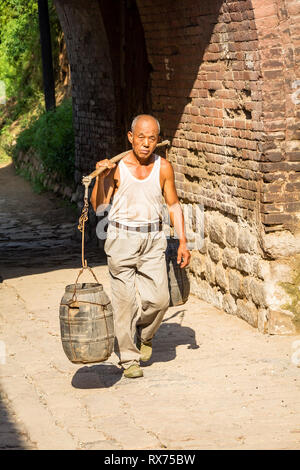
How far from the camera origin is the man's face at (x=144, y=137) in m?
6.29

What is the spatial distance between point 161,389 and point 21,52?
62.8 ft

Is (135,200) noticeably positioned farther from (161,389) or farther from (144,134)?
(161,389)

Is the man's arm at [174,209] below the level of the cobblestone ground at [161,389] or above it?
above

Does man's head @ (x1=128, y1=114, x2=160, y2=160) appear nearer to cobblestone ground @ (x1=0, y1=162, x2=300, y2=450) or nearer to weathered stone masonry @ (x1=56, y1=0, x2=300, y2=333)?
weathered stone masonry @ (x1=56, y1=0, x2=300, y2=333)

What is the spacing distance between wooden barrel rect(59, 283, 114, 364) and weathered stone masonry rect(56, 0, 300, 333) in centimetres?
207

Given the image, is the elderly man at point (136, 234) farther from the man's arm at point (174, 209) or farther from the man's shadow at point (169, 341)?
the man's shadow at point (169, 341)

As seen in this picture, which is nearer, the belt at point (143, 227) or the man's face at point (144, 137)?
the man's face at point (144, 137)

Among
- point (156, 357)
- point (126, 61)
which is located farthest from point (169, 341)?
point (126, 61)

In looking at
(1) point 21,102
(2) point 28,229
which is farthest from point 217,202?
(1) point 21,102

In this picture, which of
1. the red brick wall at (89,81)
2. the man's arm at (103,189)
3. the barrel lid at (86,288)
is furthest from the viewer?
the red brick wall at (89,81)

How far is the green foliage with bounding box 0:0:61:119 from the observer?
23375 mm

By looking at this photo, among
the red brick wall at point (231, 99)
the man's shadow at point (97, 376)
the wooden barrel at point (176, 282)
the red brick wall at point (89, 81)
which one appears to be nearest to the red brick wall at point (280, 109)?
the red brick wall at point (231, 99)

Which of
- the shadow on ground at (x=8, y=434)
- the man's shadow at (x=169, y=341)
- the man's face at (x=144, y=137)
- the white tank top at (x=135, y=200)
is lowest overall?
the man's shadow at (x=169, y=341)

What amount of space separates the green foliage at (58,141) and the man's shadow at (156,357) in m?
9.37
